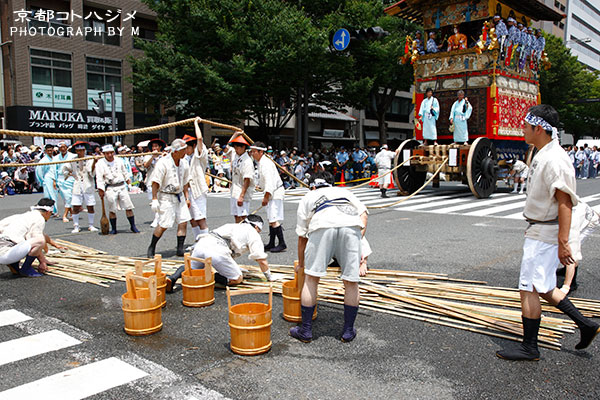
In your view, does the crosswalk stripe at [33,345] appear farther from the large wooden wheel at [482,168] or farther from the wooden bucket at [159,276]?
the large wooden wheel at [482,168]

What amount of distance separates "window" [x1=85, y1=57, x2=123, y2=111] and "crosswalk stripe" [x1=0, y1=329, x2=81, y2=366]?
26611mm

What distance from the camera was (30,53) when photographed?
25.8 meters

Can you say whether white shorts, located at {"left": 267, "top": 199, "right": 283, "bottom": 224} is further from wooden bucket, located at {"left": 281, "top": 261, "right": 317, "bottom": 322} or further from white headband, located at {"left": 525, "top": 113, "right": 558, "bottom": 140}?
white headband, located at {"left": 525, "top": 113, "right": 558, "bottom": 140}

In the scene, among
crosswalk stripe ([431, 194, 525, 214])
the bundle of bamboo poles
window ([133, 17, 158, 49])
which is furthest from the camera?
window ([133, 17, 158, 49])

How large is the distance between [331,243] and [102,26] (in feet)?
97.7

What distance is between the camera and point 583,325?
3678 millimetres

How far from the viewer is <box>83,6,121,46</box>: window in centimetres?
2820

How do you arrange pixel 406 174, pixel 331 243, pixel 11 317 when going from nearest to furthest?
pixel 331 243 → pixel 11 317 → pixel 406 174

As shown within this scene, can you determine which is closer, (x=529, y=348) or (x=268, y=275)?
(x=529, y=348)

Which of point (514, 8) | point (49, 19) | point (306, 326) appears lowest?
point (306, 326)

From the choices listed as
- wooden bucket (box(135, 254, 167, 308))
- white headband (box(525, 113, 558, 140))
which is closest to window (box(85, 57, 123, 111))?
wooden bucket (box(135, 254, 167, 308))

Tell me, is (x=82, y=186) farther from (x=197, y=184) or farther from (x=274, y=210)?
(x=274, y=210)

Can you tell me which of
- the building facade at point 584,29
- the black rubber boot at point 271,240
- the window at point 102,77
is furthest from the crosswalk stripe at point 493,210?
the building facade at point 584,29

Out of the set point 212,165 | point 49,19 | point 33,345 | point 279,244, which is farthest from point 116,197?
point 49,19
